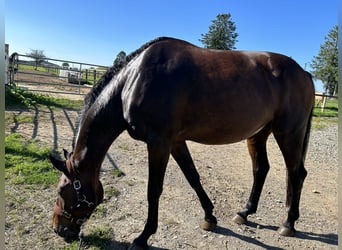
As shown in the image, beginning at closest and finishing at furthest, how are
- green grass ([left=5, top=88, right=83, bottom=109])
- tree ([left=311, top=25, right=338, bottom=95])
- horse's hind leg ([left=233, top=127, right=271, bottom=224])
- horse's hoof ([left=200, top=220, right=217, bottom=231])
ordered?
horse's hoof ([left=200, top=220, right=217, bottom=231])
horse's hind leg ([left=233, top=127, right=271, bottom=224])
green grass ([left=5, top=88, right=83, bottom=109])
tree ([left=311, top=25, right=338, bottom=95])

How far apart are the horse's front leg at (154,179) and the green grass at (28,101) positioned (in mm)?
6891

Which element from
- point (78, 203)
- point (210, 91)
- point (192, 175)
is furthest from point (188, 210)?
point (210, 91)

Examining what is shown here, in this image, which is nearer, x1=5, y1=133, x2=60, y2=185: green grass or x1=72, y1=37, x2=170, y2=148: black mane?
x1=72, y1=37, x2=170, y2=148: black mane

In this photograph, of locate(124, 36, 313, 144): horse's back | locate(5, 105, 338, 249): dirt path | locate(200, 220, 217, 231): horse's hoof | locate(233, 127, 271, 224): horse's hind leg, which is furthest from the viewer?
locate(233, 127, 271, 224): horse's hind leg

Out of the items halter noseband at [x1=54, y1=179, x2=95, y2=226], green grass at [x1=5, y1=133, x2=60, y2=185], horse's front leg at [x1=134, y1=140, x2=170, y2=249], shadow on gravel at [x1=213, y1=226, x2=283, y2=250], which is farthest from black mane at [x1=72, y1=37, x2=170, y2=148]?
shadow on gravel at [x1=213, y1=226, x2=283, y2=250]

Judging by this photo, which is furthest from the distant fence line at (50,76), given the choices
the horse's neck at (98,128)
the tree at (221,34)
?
the tree at (221,34)

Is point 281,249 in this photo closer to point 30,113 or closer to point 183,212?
point 183,212

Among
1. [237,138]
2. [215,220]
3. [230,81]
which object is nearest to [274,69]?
[230,81]

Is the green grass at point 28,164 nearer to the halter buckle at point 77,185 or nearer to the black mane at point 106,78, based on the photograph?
the halter buckle at point 77,185

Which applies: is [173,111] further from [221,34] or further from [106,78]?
[221,34]

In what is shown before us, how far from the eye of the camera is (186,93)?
7.48 feet

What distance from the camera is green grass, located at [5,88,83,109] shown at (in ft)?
26.4

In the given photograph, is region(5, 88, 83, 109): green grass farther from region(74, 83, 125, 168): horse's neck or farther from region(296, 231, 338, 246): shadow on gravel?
region(296, 231, 338, 246): shadow on gravel

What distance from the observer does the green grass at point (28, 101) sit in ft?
26.4
